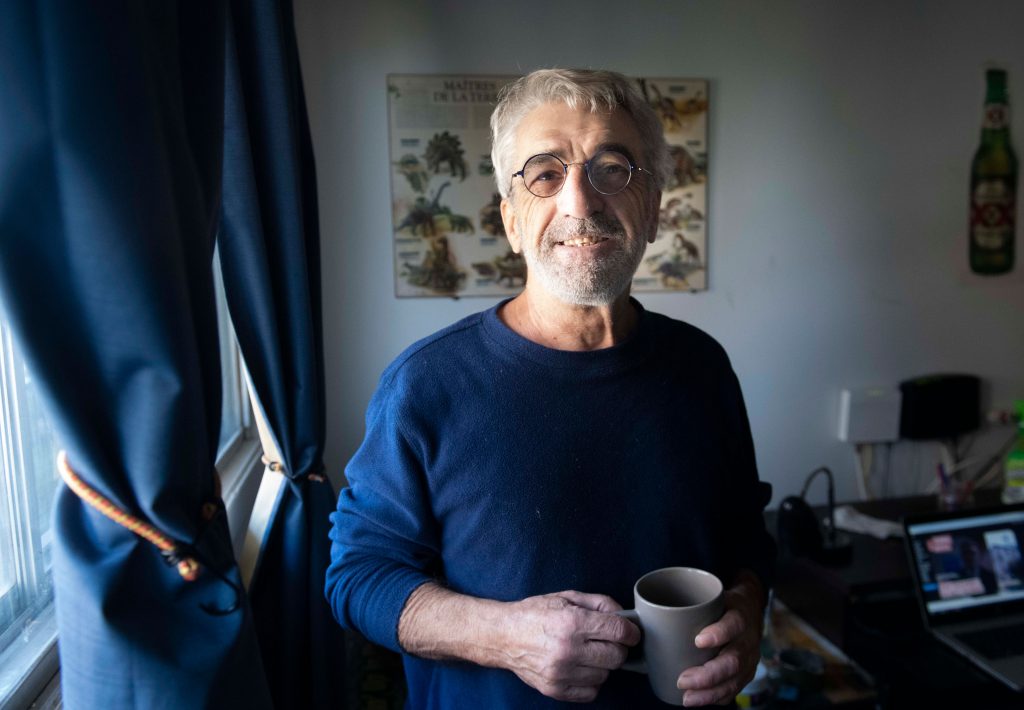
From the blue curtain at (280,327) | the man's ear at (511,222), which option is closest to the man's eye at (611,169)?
the man's ear at (511,222)

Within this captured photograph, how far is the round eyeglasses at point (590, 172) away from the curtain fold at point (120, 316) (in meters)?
0.40

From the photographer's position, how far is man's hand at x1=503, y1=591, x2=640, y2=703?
687 mm

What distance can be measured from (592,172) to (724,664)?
1.96 ft

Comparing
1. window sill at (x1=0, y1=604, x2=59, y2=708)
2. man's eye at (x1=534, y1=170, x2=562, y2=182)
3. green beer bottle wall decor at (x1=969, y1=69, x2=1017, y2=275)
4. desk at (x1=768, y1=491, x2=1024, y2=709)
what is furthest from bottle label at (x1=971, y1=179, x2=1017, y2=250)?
window sill at (x1=0, y1=604, x2=59, y2=708)

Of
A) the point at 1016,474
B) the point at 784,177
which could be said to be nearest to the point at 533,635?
the point at 784,177

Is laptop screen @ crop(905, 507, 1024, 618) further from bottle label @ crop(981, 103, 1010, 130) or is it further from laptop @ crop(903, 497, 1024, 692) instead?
bottle label @ crop(981, 103, 1010, 130)

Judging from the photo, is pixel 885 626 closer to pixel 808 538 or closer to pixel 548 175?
pixel 808 538

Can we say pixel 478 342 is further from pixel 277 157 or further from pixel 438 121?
pixel 438 121

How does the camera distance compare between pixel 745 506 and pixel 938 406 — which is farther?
pixel 938 406

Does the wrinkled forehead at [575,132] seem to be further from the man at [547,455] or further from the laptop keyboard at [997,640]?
the laptop keyboard at [997,640]

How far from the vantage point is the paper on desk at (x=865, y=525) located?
199 cm

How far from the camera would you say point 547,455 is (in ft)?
2.79

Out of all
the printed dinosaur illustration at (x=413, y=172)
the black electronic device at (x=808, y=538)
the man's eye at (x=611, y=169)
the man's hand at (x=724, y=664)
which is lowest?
the black electronic device at (x=808, y=538)

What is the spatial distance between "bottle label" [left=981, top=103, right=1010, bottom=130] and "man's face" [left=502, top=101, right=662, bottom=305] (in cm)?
204
